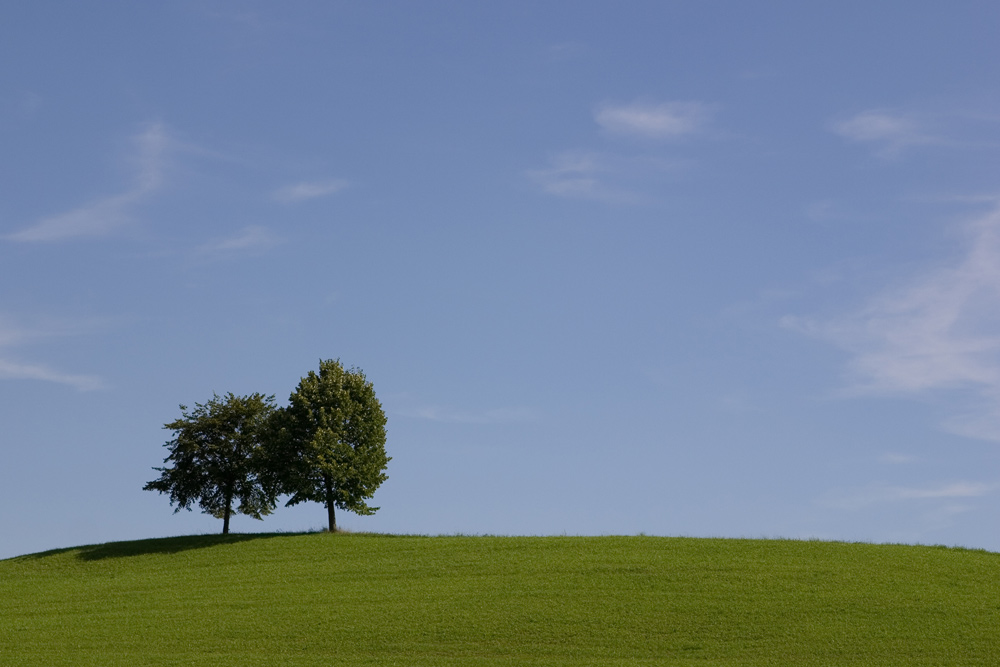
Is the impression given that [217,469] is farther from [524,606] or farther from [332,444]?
[524,606]

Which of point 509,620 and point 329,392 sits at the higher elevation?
point 329,392

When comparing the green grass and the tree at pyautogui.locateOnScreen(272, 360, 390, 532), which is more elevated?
the tree at pyautogui.locateOnScreen(272, 360, 390, 532)

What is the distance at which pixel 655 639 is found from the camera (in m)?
→ 42.6

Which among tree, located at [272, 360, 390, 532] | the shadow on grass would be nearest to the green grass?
the shadow on grass

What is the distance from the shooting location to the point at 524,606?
4656 cm

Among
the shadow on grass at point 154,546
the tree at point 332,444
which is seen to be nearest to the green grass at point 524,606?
the shadow on grass at point 154,546

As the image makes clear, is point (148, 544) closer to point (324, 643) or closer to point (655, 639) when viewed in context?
point (324, 643)

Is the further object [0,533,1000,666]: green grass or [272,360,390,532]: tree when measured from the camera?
[272,360,390,532]: tree

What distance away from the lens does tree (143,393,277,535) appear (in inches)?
2800

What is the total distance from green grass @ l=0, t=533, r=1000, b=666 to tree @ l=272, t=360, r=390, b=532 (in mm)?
6839

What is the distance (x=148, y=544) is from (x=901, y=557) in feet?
147

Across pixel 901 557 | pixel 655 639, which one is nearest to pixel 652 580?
pixel 655 639

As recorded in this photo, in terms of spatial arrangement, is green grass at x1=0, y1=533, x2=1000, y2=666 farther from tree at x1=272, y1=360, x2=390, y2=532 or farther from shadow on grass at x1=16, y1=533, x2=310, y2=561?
tree at x1=272, y1=360, x2=390, y2=532

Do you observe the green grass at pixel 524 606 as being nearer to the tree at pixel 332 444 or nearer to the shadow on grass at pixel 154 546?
the shadow on grass at pixel 154 546
